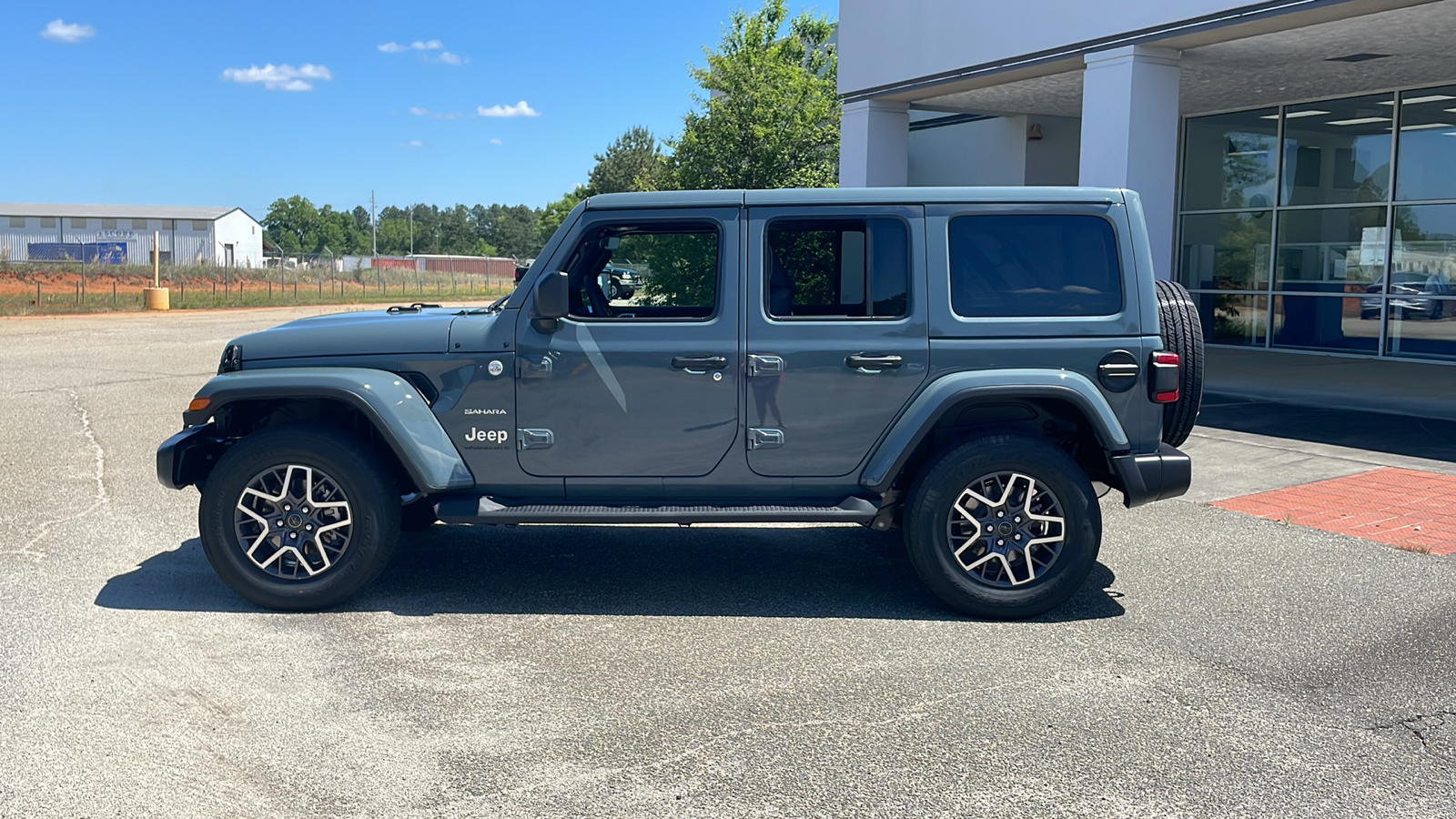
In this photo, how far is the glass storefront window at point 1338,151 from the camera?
18.0 meters

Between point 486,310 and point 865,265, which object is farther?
point 486,310

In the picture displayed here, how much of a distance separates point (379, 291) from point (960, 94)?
1800 inches

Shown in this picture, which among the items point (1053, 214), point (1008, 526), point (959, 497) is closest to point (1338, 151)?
point (1053, 214)

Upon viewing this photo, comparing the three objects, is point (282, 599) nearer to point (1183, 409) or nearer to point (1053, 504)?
point (1053, 504)

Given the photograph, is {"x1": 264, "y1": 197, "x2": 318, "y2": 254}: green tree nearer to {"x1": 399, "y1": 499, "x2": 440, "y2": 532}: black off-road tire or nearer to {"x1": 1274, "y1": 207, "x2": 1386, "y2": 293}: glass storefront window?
{"x1": 1274, "y1": 207, "x2": 1386, "y2": 293}: glass storefront window

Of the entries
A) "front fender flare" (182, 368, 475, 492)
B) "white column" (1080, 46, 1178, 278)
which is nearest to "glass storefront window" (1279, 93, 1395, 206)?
"white column" (1080, 46, 1178, 278)

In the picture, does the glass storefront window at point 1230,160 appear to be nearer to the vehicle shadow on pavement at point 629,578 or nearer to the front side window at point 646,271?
the vehicle shadow on pavement at point 629,578

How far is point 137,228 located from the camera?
332ft

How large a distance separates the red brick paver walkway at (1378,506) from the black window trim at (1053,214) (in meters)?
2.89

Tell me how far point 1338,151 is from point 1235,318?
3.19 metres

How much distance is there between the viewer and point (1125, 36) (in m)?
13.4

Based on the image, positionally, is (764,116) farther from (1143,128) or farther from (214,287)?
(214,287)

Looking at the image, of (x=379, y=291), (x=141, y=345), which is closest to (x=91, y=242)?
(x=379, y=291)

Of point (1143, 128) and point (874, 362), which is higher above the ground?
point (1143, 128)
